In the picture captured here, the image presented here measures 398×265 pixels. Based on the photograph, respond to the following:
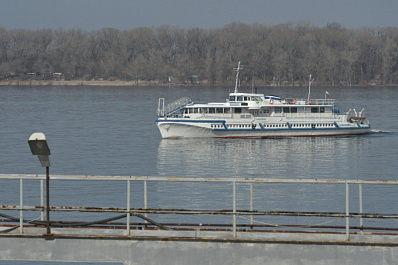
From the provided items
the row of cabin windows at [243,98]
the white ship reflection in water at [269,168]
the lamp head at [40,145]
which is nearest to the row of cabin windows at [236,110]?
the row of cabin windows at [243,98]

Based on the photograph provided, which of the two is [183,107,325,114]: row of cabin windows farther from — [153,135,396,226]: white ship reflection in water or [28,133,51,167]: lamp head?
[28,133,51,167]: lamp head

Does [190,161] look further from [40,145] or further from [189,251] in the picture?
[40,145]

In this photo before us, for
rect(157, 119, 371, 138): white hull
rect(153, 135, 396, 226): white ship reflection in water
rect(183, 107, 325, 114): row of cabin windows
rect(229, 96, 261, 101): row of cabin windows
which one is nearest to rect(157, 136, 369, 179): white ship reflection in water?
rect(153, 135, 396, 226): white ship reflection in water

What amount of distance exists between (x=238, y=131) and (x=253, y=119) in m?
2.29

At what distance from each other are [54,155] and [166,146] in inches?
502

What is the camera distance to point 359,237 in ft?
58.1

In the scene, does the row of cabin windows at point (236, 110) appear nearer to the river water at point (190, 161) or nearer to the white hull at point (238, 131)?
the white hull at point (238, 131)

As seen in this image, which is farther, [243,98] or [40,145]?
[243,98]

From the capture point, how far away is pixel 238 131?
83875 mm

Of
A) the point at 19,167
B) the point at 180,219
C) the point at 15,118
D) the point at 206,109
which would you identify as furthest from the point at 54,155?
the point at 15,118

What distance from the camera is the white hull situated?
81812mm

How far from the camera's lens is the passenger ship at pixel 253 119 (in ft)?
270

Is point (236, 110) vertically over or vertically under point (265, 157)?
over

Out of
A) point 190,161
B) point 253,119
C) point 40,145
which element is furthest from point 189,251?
point 253,119
